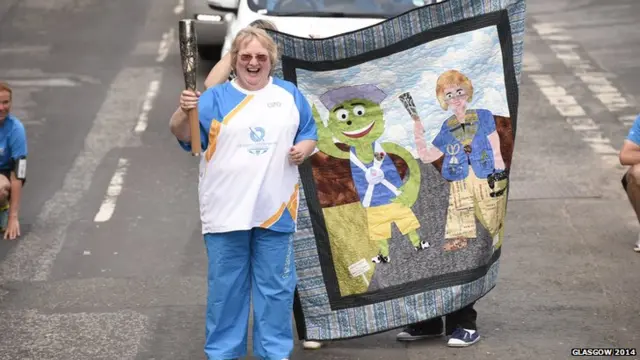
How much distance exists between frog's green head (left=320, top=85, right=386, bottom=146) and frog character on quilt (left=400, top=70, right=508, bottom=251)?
0.18 m

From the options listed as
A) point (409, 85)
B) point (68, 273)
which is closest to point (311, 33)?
point (68, 273)

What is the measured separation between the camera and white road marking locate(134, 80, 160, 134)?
14.1m

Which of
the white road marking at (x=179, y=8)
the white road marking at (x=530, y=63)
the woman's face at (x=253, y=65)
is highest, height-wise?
the white road marking at (x=179, y=8)

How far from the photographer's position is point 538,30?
1845 centimetres

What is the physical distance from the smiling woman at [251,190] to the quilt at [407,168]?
0.64 meters

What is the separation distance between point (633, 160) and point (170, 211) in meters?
4.19

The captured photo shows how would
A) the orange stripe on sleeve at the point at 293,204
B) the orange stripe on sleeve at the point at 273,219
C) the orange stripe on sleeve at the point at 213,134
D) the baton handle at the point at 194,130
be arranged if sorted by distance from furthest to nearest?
the orange stripe on sleeve at the point at 293,204 < the orange stripe on sleeve at the point at 273,219 < the orange stripe on sleeve at the point at 213,134 < the baton handle at the point at 194,130

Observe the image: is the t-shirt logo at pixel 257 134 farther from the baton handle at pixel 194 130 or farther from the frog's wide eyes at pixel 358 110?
the frog's wide eyes at pixel 358 110

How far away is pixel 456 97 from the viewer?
7547 millimetres

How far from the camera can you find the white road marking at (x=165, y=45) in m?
17.8

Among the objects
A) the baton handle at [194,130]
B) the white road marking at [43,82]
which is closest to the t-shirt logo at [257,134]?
the baton handle at [194,130]

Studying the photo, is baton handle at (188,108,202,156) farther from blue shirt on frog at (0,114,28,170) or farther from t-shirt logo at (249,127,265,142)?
blue shirt on frog at (0,114,28,170)

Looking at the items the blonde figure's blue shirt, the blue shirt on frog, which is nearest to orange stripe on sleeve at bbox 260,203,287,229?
the blonde figure's blue shirt

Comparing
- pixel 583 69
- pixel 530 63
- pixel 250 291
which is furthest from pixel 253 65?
pixel 530 63
